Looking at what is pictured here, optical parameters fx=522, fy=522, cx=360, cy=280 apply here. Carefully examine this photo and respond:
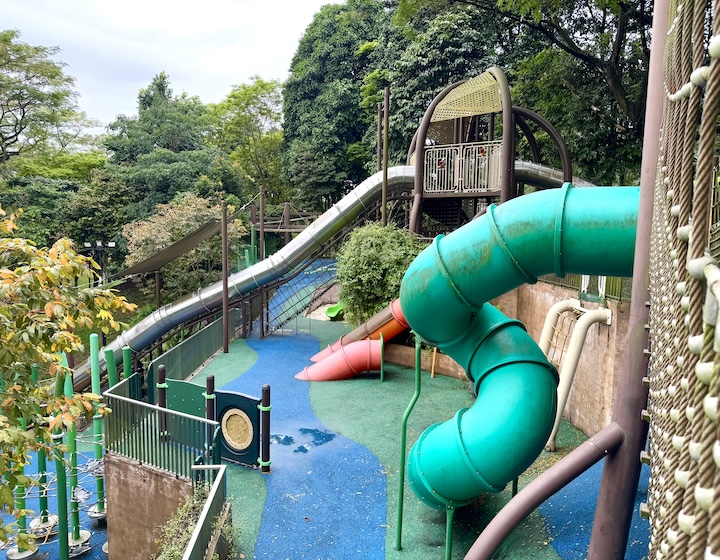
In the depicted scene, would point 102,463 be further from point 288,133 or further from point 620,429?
point 288,133

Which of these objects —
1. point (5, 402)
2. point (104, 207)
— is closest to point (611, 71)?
point (5, 402)

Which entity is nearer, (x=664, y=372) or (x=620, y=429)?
(x=664, y=372)

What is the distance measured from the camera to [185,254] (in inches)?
722

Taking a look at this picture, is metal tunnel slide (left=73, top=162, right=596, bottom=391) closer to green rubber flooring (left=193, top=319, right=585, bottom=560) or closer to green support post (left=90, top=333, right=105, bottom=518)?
green rubber flooring (left=193, top=319, right=585, bottom=560)

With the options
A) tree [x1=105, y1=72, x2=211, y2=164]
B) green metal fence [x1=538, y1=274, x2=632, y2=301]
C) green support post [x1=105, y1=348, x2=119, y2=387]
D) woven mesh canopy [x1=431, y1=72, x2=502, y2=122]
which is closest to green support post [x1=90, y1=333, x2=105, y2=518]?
green support post [x1=105, y1=348, x2=119, y2=387]

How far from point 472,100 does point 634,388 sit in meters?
10.9

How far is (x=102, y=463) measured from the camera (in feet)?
26.9

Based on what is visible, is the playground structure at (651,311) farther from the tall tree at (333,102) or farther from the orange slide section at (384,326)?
the tall tree at (333,102)

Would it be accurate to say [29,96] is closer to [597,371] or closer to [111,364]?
[111,364]

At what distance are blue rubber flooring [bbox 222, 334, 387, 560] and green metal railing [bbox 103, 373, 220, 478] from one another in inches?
44.5

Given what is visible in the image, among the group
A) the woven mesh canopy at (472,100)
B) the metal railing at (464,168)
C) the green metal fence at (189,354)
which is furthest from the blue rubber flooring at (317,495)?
the woven mesh canopy at (472,100)

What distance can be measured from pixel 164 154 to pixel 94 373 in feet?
81.5

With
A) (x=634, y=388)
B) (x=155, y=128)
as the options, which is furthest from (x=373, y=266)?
(x=155, y=128)

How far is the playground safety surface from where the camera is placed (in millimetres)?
5707
